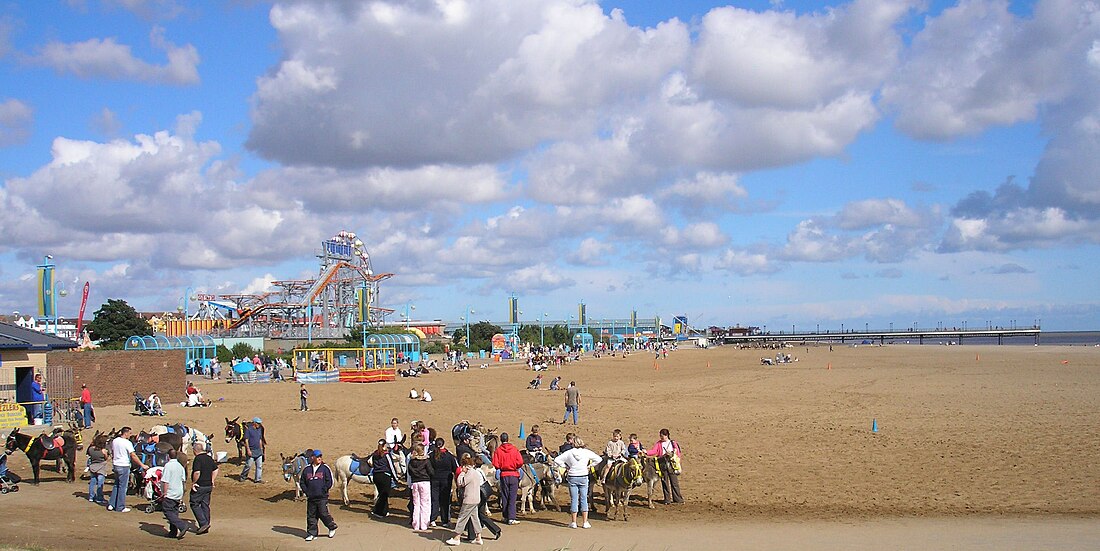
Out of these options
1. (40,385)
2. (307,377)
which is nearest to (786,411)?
(40,385)

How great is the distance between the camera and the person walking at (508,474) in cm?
1279

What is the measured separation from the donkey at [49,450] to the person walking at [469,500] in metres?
9.20

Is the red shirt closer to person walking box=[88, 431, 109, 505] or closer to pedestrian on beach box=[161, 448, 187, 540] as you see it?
pedestrian on beach box=[161, 448, 187, 540]

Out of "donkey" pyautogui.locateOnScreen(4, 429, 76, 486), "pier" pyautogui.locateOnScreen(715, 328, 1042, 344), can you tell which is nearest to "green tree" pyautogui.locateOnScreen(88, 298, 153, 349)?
"donkey" pyautogui.locateOnScreen(4, 429, 76, 486)

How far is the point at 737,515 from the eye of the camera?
13789 millimetres

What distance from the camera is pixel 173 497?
40.5 ft

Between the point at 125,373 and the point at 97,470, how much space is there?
19.0 meters

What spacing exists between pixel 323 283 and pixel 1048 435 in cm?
8959

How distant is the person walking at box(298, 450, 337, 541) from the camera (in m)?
12.1

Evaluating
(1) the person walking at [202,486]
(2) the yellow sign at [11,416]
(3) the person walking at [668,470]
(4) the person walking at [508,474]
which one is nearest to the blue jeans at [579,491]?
(4) the person walking at [508,474]

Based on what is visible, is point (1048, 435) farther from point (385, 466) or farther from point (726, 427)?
point (385, 466)

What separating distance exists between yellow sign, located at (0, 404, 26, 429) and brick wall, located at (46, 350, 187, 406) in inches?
196

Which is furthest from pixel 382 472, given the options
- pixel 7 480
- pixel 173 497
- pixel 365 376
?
pixel 365 376

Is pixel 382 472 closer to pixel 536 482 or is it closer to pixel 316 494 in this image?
pixel 316 494
